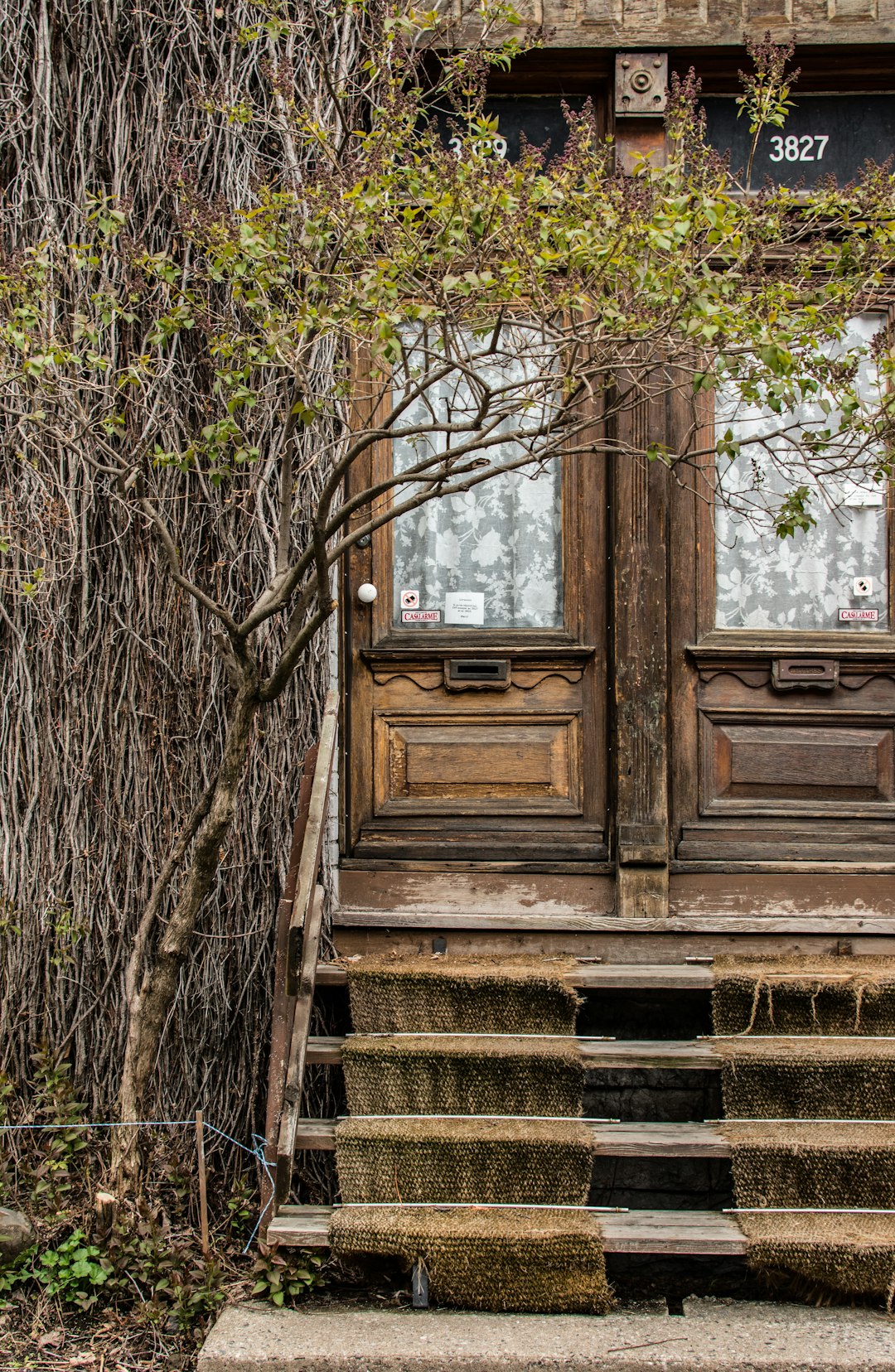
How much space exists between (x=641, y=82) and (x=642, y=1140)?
382cm

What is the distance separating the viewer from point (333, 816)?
431 centimetres

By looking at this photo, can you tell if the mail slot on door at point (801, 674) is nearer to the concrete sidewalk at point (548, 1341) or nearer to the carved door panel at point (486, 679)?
the carved door panel at point (486, 679)

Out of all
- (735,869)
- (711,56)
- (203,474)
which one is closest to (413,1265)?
(735,869)

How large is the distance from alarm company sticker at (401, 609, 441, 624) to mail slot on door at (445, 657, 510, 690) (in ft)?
0.65

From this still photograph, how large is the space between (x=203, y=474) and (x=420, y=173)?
147cm

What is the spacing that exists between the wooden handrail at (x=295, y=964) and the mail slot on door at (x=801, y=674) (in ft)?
5.84

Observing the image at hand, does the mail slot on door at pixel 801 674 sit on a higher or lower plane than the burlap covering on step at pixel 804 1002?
higher

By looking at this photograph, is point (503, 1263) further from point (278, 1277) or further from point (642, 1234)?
point (278, 1277)

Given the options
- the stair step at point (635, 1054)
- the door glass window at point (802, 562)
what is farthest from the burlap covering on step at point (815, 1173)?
the door glass window at point (802, 562)

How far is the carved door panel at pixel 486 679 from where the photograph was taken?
4.48 metres

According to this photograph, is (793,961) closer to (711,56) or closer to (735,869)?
(735,869)

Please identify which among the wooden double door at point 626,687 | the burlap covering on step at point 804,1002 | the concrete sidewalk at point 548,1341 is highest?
the wooden double door at point 626,687

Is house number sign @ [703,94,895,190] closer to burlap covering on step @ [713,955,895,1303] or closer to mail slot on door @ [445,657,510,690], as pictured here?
mail slot on door @ [445,657,510,690]

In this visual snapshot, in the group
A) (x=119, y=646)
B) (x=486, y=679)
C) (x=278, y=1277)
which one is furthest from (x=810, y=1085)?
(x=119, y=646)
